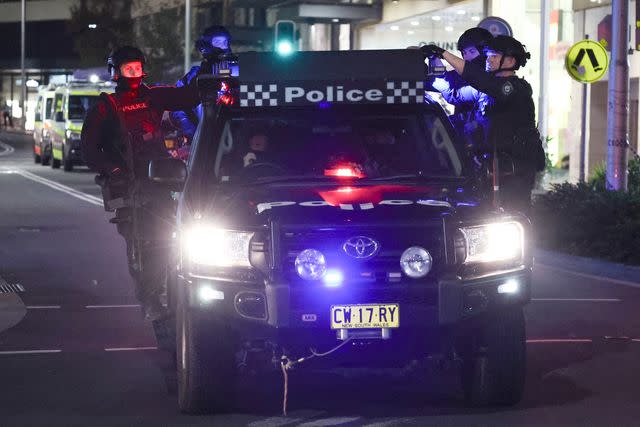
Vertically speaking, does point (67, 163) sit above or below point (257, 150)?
below

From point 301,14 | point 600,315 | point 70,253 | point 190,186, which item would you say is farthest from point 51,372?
point 301,14

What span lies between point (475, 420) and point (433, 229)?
102 centimetres

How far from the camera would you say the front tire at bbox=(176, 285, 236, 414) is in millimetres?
7836

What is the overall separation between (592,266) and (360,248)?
883cm

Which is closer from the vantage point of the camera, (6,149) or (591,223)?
(591,223)

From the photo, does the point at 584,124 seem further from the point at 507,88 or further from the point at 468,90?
the point at 507,88

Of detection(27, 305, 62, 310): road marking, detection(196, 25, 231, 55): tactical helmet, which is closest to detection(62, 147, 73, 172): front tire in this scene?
detection(27, 305, 62, 310): road marking

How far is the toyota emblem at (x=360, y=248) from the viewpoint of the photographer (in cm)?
765

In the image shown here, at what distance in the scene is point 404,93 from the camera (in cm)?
917

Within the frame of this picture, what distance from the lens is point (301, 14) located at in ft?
152

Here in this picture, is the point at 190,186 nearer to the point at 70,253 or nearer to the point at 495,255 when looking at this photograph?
the point at 495,255

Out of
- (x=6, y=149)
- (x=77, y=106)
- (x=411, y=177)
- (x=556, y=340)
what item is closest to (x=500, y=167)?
(x=411, y=177)

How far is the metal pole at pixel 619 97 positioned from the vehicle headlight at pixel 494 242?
11.4 metres

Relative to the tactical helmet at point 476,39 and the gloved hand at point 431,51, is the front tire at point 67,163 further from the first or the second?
the gloved hand at point 431,51
